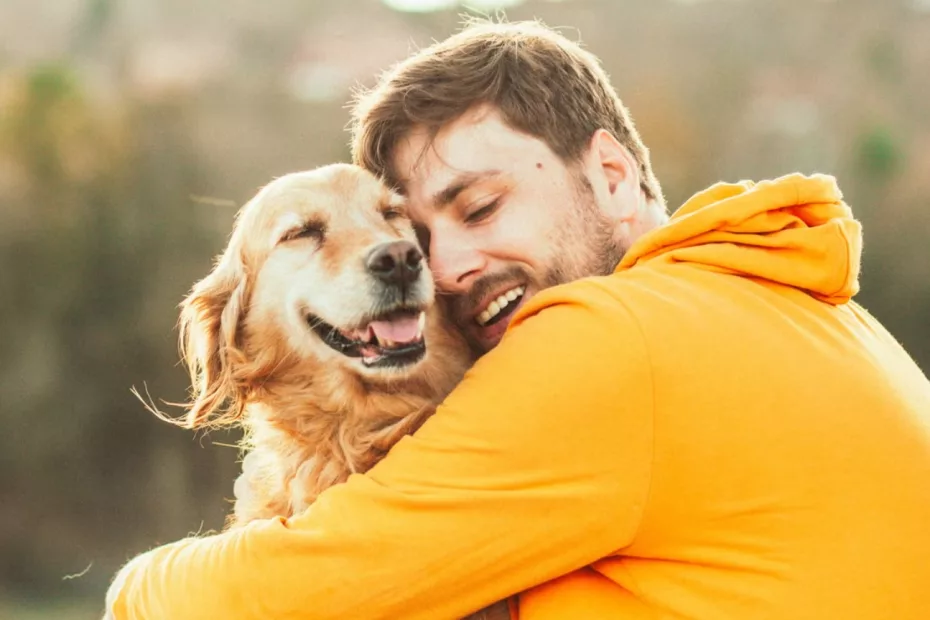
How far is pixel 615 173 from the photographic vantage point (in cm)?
231

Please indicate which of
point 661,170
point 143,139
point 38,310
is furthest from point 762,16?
point 38,310

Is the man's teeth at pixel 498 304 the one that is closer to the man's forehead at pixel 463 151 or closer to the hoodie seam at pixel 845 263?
the man's forehead at pixel 463 151

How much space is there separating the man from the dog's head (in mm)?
635

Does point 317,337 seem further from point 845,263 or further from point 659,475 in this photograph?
point 845,263

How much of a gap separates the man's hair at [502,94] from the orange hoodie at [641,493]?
77 centimetres

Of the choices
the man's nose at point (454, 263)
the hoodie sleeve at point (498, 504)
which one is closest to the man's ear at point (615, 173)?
the man's nose at point (454, 263)

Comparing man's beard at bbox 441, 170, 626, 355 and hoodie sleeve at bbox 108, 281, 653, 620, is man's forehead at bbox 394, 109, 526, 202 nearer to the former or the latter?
man's beard at bbox 441, 170, 626, 355

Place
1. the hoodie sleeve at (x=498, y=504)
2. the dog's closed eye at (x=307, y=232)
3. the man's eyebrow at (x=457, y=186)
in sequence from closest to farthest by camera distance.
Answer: the hoodie sleeve at (x=498, y=504), the man's eyebrow at (x=457, y=186), the dog's closed eye at (x=307, y=232)

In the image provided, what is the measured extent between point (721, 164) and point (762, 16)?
140cm

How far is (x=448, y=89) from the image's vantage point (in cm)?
220

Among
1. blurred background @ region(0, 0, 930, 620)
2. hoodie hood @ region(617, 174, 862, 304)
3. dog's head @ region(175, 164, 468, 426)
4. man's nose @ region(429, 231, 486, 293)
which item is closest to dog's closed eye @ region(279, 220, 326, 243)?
Answer: dog's head @ region(175, 164, 468, 426)

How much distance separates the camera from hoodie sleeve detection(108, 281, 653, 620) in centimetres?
143

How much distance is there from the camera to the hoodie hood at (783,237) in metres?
1.62

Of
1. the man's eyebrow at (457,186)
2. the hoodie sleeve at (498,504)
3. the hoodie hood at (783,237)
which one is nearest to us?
the hoodie sleeve at (498,504)
